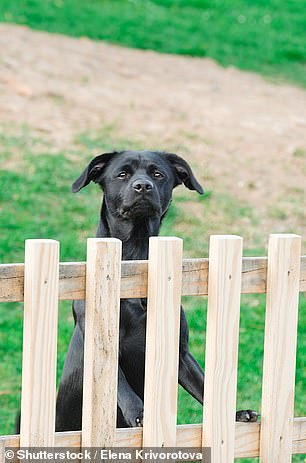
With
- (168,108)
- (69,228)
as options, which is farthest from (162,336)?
(168,108)

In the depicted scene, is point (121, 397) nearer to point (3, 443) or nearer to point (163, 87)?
point (3, 443)

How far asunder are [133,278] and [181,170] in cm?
127

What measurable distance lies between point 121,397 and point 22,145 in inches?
297

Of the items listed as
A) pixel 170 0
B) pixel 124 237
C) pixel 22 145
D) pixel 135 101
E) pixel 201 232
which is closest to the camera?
pixel 124 237

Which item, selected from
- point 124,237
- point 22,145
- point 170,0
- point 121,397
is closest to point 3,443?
point 121,397

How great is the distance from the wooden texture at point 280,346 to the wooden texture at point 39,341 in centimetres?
96

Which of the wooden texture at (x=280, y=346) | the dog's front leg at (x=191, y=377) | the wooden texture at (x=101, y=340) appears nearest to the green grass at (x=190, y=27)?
the dog's front leg at (x=191, y=377)

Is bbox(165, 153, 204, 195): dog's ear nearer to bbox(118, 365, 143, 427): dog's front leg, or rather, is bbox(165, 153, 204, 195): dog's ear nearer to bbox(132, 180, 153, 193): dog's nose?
bbox(132, 180, 153, 193): dog's nose

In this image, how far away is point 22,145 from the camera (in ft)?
36.4

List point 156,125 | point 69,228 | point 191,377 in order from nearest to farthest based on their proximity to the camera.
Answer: point 191,377
point 69,228
point 156,125

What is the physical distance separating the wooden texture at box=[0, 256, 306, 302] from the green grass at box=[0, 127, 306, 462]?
Result: 2272 millimetres

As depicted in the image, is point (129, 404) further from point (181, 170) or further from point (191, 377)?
point (181, 170)

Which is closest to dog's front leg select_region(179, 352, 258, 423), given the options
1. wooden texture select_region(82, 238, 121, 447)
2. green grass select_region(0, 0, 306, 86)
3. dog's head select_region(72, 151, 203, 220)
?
wooden texture select_region(82, 238, 121, 447)

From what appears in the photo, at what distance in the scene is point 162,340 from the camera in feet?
12.0
